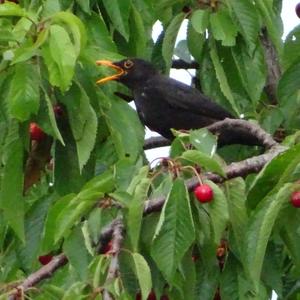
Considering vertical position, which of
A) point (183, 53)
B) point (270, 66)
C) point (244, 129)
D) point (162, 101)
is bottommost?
point (162, 101)

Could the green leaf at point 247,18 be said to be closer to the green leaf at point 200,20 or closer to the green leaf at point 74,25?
the green leaf at point 200,20

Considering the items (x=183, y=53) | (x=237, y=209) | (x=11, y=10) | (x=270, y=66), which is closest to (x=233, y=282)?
(x=237, y=209)

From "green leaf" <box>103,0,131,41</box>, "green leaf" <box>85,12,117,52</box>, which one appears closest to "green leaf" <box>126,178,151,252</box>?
"green leaf" <box>85,12,117,52</box>

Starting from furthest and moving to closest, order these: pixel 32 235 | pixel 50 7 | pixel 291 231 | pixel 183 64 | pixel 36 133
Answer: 1. pixel 183 64
2. pixel 50 7
3. pixel 32 235
4. pixel 36 133
5. pixel 291 231

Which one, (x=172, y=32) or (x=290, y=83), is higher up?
(x=172, y=32)

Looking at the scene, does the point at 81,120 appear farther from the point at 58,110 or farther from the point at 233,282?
the point at 233,282

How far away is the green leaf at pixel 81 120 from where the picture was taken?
13.0 feet

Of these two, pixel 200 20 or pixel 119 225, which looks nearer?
pixel 119 225

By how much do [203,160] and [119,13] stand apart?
1304 mm

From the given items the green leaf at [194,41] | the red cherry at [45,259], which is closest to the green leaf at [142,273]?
the red cherry at [45,259]

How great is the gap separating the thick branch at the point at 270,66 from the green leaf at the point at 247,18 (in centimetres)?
139

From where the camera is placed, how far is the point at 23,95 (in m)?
3.77

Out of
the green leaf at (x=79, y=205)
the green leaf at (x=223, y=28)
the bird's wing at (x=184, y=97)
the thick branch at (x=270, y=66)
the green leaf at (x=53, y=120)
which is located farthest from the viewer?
the bird's wing at (x=184, y=97)

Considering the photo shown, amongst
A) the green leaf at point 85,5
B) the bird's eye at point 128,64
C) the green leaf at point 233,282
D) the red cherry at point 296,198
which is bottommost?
the bird's eye at point 128,64
